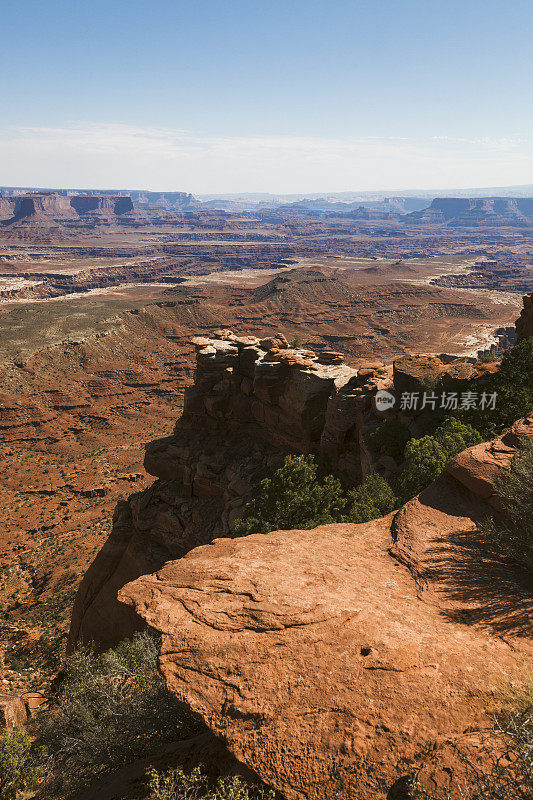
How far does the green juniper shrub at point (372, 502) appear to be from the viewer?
21031mm

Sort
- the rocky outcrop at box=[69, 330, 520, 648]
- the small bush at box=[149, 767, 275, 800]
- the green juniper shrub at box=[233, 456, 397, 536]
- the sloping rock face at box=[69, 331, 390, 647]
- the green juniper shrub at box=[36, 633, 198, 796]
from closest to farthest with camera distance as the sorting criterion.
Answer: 1. the small bush at box=[149, 767, 275, 800]
2. the green juniper shrub at box=[36, 633, 198, 796]
3. the green juniper shrub at box=[233, 456, 397, 536]
4. the rocky outcrop at box=[69, 330, 520, 648]
5. the sloping rock face at box=[69, 331, 390, 647]

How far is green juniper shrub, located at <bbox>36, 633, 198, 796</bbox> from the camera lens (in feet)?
35.4

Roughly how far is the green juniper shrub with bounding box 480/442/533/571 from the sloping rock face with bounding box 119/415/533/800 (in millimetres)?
587

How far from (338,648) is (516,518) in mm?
7245

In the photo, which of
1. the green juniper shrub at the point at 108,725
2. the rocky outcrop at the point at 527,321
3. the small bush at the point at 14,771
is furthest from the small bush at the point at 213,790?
the rocky outcrop at the point at 527,321

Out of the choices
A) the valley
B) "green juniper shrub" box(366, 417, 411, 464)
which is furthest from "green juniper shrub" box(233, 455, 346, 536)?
the valley

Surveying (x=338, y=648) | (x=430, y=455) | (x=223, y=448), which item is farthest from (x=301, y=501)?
(x=223, y=448)

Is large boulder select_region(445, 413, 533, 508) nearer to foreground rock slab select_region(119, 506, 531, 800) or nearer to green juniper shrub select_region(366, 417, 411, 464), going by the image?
foreground rock slab select_region(119, 506, 531, 800)

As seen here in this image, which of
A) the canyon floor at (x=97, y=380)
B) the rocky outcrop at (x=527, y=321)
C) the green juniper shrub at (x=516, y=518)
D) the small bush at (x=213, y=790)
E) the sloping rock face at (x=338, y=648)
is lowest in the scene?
the canyon floor at (x=97, y=380)

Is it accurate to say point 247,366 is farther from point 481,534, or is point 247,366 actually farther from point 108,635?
point 481,534

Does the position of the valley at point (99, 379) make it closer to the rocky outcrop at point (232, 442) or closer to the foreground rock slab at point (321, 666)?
the rocky outcrop at point (232, 442)

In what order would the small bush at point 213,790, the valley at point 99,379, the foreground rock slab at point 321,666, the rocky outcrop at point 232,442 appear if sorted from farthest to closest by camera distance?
the valley at point 99,379, the rocky outcrop at point 232,442, the foreground rock slab at point 321,666, the small bush at point 213,790

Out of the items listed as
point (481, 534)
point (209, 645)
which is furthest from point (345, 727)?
point (481, 534)

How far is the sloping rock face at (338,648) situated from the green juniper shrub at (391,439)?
15937 mm
